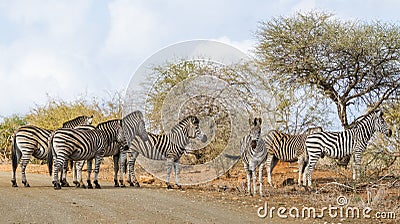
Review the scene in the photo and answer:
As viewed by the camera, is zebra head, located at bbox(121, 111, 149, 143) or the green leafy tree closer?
zebra head, located at bbox(121, 111, 149, 143)

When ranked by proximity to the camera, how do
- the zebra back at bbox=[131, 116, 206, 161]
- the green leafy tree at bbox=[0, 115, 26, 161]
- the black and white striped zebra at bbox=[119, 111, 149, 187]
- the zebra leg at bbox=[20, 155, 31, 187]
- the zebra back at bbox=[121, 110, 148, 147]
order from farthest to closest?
the green leafy tree at bbox=[0, 115, 26, 161]
the zebra back at bbox=[121, 110, 148, 147]
the black and white striped zebra at bbox=[119, 111, 149, 187]
the zebra back at bbox=[131, 116, 206, 161]
the zebra leg at bbox=[20, 155, 31, 187]

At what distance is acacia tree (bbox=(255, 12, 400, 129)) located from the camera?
1895 cm

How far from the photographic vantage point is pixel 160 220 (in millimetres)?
9492

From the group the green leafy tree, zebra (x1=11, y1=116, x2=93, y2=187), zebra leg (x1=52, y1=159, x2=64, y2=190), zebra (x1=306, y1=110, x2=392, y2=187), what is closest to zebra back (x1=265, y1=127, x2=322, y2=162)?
zebra (x1=306, y1=110, x2=392, y2=187)

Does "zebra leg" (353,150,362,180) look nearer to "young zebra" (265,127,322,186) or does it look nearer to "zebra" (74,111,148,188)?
"young zebra" (265,127,322,186)

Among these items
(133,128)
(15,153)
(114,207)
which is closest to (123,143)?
(133,128)

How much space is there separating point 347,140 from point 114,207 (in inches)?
292

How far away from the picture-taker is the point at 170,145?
49.7 ft

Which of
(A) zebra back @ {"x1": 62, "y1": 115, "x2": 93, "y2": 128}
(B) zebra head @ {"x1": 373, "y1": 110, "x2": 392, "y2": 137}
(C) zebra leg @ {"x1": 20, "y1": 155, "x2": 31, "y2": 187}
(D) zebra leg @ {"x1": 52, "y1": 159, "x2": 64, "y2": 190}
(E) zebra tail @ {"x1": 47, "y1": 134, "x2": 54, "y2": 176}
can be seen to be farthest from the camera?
(A) zebra back @ {"x1": 62, "y1": 115, "x2": 93, "y2": 128}

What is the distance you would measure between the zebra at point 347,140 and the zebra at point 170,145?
10.1 feet

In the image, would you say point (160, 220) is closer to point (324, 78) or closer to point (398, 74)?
point (324, 78)

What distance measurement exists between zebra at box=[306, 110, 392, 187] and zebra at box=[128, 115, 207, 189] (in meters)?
3.08

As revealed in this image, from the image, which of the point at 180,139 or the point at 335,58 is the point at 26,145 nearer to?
the point at 180,139

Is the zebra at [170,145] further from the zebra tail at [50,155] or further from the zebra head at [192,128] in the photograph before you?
the zebra tail at [50,155]
